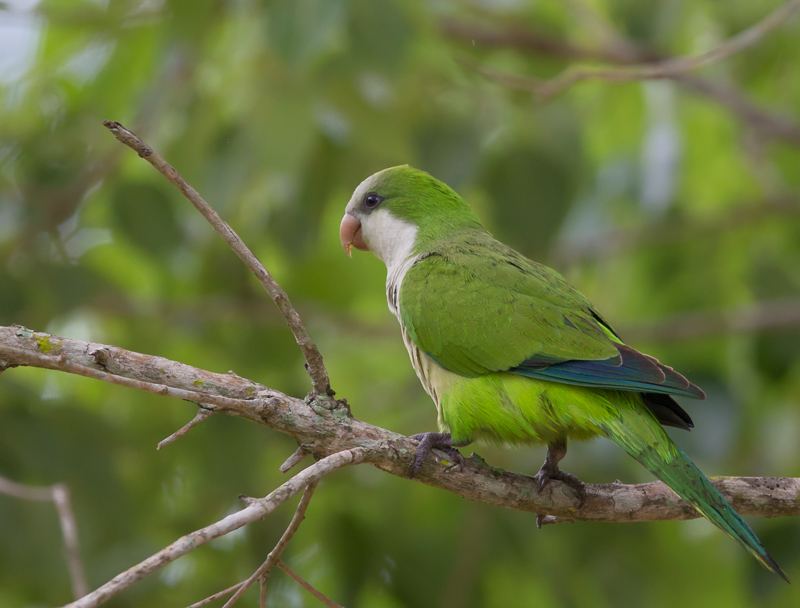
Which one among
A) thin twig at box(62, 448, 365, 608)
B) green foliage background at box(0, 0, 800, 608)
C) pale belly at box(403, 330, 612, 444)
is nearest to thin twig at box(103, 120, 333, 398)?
thin twig at box(62, 448, 365, 608)

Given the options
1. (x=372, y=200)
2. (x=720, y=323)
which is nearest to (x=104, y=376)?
(x=372, y=200)

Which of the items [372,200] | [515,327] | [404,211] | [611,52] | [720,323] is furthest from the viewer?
[611,52]

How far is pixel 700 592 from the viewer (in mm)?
5609

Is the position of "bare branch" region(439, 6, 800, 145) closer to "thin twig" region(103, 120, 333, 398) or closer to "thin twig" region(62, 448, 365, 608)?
"thin twig" region(103, 120, 333, 398)

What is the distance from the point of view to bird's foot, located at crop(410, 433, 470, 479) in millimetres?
2639

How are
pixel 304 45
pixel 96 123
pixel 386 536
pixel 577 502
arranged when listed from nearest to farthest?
pixel 577 502
pixel 304 45
pixel 386 536
pixel 96 123

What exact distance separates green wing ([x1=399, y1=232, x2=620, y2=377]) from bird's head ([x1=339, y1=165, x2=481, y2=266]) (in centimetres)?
43

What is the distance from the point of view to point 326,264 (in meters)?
5.50

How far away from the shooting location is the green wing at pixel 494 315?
3033 mm

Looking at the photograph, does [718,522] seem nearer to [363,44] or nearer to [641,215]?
[363,44]

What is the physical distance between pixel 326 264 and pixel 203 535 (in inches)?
153

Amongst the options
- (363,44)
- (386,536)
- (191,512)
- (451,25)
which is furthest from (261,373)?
(451,25)

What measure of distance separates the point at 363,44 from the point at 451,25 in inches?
66.2

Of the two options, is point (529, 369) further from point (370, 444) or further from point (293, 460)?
point (293, 460)
